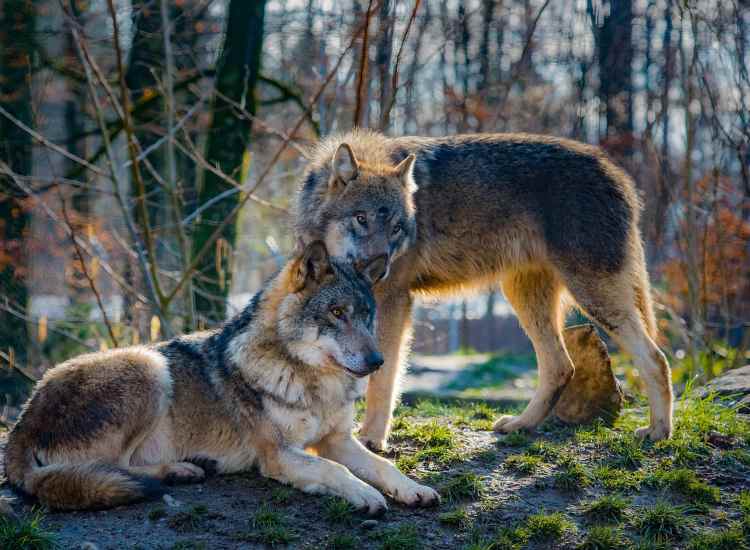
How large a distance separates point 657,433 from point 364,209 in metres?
2.51

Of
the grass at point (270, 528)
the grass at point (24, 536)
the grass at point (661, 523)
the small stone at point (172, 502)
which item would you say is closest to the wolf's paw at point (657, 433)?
the grass at point (661, 523)

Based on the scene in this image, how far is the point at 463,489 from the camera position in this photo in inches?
165

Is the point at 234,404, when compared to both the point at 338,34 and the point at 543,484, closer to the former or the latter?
the point at 543,484

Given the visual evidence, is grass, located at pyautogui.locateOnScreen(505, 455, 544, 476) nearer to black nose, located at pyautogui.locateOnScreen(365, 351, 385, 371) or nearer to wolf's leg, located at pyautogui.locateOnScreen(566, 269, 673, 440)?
wolf's leg, located at pyautogui.locateOnScreen(566, 269, 673, 440)

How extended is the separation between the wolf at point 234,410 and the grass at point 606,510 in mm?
877

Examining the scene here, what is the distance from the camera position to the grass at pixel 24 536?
3357 mm

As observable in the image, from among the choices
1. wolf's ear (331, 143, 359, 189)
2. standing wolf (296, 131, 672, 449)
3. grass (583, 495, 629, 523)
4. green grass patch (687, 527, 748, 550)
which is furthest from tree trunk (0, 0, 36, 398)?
green grass patch (687, 527, 748, 550)

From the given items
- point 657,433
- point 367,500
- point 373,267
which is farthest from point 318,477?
point 657,433

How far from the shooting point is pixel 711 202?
8656mm

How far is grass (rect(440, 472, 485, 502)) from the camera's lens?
4.18m

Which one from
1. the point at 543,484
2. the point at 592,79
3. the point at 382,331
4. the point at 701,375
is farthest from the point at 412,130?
the point at 543,484

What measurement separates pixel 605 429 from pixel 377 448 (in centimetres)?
169

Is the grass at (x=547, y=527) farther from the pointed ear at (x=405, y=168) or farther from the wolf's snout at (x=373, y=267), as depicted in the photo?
the pointed ear at (x=405, y=168)

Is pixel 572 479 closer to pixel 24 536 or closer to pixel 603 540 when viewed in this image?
pixel 603 540
